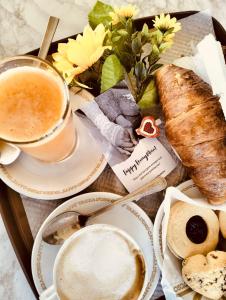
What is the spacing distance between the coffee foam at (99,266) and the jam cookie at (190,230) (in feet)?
0.34

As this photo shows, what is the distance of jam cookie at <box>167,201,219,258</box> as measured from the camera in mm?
1159

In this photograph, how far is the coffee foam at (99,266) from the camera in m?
1.12

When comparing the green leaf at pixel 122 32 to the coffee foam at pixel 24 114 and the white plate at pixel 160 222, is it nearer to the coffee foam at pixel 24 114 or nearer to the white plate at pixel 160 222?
the coffee foam at pixel 24 114

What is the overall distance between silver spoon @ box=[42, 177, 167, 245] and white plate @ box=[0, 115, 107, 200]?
54 mm

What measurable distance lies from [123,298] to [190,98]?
46 centimetres

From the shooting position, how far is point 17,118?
1.08 metres

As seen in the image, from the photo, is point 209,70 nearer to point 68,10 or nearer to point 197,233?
point 197,233

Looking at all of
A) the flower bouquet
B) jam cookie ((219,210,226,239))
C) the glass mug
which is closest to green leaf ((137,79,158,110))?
the flower bouquet

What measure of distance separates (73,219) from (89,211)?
43 millimetres

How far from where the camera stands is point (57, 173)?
4.02 ft

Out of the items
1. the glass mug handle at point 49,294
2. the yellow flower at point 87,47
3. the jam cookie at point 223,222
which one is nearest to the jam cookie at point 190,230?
the jam cookie at point 223,222

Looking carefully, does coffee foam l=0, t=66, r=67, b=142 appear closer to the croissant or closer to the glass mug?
the glass mug

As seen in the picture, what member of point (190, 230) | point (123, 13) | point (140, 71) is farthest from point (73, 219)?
point (123, 13)

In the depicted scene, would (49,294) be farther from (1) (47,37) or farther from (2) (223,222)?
(1) (47,37)
